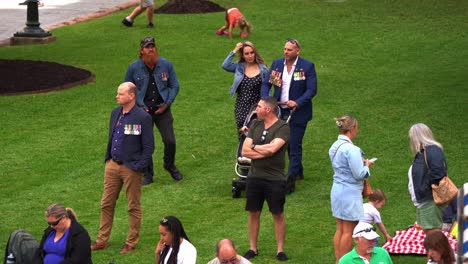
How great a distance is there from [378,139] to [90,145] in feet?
15.2

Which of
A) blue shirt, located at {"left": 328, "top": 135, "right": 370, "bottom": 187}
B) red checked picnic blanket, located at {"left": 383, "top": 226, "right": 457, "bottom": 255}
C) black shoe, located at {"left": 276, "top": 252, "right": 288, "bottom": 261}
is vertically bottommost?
black shoe, located at {"left": 276, "top": 252, "right": 288, "bottom": 261}

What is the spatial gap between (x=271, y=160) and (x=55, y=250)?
2.81m

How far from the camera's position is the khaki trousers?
579 inches

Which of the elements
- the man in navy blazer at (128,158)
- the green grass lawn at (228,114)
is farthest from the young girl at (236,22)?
the man in navy blazer at (128,158)

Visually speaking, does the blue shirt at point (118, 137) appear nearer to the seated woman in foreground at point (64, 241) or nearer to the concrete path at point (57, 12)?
the seated woman in foreground at point (64, 241)

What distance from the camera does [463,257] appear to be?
31.8ft

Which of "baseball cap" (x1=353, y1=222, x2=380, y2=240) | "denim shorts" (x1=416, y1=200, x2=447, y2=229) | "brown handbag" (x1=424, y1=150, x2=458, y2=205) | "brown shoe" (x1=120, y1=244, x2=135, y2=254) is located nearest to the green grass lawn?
"brown shoe" (x1=120, y1=244, x2=135, y2=254)

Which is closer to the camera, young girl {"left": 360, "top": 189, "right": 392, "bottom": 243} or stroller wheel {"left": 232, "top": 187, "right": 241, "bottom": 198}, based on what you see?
young girl {"left": 360, "top": 189, "right": 392, "bottom": 243}

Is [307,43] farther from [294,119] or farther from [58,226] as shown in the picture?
[58,226]

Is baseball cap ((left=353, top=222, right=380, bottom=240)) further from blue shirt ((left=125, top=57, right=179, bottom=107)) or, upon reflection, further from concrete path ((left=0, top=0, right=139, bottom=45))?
concrete path ((left=0, top=0, right=139, bottom=45))

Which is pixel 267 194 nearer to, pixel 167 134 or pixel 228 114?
pixel 167 134

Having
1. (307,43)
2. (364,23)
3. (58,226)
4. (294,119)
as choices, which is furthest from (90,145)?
(364,23)

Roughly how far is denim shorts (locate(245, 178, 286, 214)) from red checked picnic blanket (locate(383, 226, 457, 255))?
140 centimetres

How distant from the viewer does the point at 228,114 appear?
21734mm
